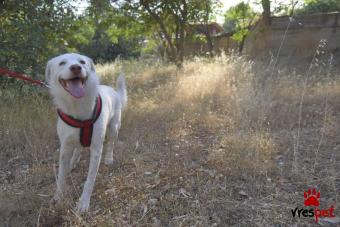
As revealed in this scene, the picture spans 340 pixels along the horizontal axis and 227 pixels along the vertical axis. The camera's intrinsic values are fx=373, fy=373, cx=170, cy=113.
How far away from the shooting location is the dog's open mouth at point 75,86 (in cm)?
274

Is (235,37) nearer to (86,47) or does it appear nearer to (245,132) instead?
(245,132)

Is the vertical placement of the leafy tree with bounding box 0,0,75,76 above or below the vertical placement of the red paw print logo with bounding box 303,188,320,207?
above

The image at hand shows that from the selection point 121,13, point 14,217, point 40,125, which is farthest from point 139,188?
point 121,13

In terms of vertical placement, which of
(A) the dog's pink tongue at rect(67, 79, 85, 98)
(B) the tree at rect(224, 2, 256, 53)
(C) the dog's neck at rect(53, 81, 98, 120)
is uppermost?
(B) the tree at rect(224, 2, 256, 53)

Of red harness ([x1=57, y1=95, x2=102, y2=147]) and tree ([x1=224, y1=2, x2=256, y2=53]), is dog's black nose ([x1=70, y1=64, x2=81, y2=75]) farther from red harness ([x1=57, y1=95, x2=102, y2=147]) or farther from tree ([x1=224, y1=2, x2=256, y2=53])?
tree ([x1=224, y1=2, x2=256, y2=53])

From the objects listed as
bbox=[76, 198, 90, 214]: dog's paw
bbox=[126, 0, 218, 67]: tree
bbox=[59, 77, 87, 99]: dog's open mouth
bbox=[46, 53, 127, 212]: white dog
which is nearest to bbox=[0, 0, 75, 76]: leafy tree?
bbox=[46, 53, 127, 212]: white dog

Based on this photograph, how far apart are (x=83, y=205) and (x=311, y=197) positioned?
5.85 feet

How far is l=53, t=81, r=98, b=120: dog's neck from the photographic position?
2.90 m

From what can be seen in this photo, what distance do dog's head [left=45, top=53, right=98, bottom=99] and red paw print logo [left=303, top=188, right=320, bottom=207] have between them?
189 centimetres

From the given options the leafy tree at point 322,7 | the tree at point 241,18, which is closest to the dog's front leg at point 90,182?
the tree at point 241,18

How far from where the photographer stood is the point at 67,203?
9.32ft

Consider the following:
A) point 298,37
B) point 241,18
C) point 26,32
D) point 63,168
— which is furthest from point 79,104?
point 241,18

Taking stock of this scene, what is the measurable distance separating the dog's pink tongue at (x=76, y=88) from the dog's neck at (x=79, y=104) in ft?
0.37

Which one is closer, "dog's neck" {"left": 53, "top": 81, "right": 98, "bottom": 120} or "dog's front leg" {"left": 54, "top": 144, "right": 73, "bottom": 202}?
"dog's neck" {"left": 53, "top": 81, "right": 98, "bottom": 120}
